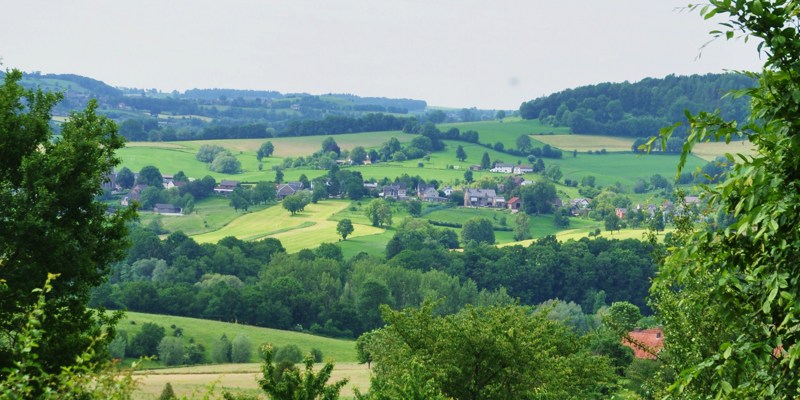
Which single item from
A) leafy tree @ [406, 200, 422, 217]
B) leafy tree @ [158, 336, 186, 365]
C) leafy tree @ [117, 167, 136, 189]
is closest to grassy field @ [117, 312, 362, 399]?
leafy tree @ [158, 336, 186, 365]

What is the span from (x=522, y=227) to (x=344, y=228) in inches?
1240

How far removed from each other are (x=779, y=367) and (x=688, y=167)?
180 m

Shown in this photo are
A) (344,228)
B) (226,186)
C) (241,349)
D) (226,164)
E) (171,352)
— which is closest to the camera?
(171,352)

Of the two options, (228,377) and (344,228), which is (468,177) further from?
(228,377)

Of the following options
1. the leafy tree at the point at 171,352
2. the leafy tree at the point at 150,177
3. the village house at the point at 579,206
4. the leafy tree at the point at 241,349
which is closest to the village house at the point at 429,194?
the village house at the point at 579,206

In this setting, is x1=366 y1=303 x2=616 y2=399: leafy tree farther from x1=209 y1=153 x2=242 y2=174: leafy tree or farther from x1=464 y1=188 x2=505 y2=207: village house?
x1=209 y1=153 x2=242 y2=174: leafy tree

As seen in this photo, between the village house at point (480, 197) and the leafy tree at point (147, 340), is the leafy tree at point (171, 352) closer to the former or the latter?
the leafy tree at point (147, 340)

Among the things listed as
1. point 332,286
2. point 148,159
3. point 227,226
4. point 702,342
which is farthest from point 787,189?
point 148,159

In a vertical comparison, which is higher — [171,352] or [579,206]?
[171,352]

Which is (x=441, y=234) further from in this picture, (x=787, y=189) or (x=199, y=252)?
(x=787, y=189)

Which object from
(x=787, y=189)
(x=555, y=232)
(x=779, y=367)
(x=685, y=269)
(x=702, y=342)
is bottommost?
(x=555, y=232)

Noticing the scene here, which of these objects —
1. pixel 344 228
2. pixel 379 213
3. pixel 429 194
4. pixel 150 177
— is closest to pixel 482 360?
pixel 344 228

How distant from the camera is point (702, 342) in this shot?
734 inches

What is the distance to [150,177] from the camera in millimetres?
182125
